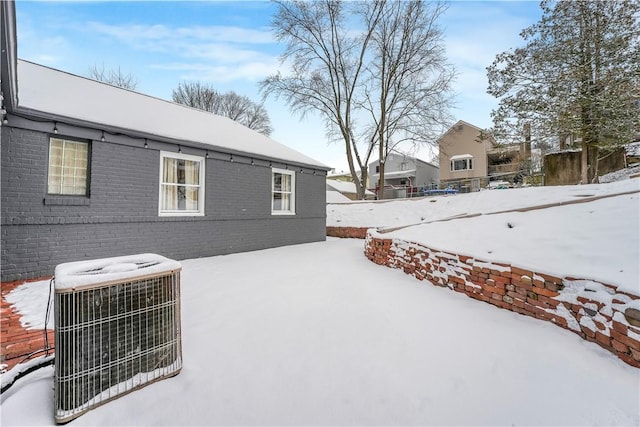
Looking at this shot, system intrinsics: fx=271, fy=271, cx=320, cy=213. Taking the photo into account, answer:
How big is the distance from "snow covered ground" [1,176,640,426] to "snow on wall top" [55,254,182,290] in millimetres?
787

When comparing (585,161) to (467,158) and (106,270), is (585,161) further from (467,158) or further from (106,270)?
(467,158)

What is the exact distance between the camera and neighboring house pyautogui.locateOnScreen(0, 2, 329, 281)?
167 inches

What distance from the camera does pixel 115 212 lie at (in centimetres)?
517

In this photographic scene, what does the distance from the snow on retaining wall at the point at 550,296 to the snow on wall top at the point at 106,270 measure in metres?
3.37

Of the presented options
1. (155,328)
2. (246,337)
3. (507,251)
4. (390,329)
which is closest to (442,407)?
(390,329)

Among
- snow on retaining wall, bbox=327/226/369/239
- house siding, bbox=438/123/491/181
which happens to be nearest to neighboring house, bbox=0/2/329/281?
snow on retaining wall, bbox=327/226/369/239

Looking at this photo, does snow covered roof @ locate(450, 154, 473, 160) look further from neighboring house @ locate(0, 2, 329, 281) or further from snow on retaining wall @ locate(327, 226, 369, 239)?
neighboring house @ locate(0, 2, 329, 281)

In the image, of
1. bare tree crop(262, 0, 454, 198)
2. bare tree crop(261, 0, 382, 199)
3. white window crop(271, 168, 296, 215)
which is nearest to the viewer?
white window crop(271, 168, 296, 215)

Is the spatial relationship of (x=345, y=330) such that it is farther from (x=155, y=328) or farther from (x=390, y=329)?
(x=155, y=328)

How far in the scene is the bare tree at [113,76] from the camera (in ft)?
60.0

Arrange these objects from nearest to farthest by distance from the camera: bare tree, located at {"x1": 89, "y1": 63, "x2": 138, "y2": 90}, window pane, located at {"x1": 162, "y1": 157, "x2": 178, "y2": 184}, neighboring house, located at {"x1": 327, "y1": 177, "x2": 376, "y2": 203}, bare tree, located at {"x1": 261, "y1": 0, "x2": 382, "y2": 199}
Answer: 1. window pane, located at {"x1": 162, "y1": 157, "x2": 178, "y2": 184}
2. bare tree, located at {"x1": 261, "y1": 0, "x2": 382, "y2": 199}
3. bare tree, located at {"x1": 89, "y1": 63, "x2": 138, "y2": 90}
4. neighboring house, located at {"x1": 327, "y1": 177, "x2": 376, "y2": 203}

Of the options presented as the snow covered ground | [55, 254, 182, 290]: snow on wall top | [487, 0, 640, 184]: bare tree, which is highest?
[487, 0, 640, 184]: bare tree

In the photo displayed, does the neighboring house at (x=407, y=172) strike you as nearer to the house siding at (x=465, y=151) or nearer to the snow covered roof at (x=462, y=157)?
the house siding at (x=465, y=151)

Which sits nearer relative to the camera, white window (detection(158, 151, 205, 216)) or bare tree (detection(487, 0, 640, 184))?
white window (detection(158, 151, 205, 216))
